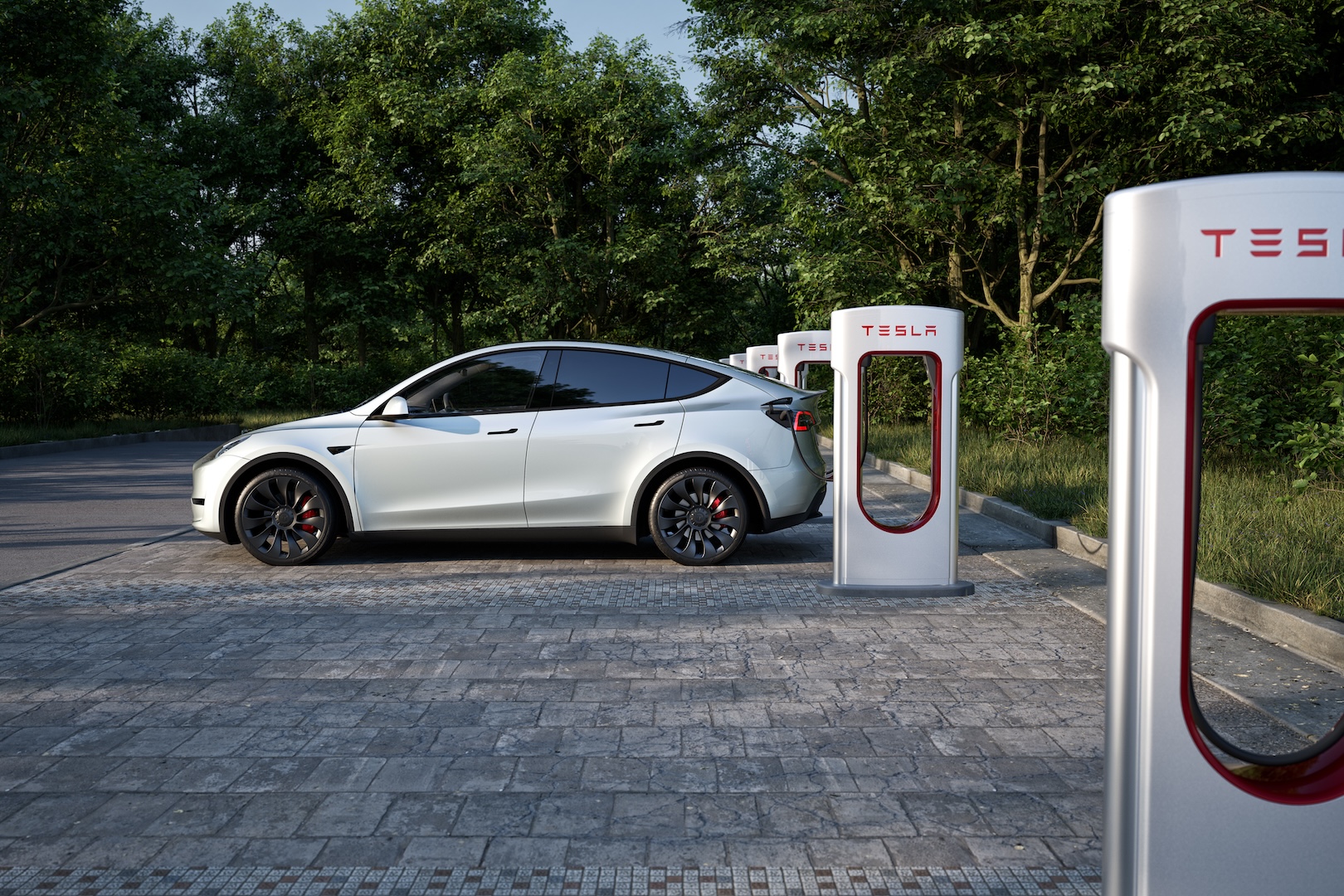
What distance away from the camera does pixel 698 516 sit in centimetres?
886

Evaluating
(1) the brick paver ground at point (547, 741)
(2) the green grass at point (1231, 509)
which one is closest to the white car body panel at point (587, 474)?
(1) the brick paver ground at point (547, 741)

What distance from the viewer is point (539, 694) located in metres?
5.33

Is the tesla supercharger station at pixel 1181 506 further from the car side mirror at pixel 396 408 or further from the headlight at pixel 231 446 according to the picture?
the headlight at pixel 231 446

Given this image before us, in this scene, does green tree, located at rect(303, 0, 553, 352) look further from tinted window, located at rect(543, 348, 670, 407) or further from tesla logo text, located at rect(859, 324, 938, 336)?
tesla logo text, located at rect(859, 324, 938, 336)

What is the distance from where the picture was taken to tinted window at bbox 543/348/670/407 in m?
8.95

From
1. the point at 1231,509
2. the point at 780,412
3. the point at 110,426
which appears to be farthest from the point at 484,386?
the point at 110,426

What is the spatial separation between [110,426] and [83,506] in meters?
12.7

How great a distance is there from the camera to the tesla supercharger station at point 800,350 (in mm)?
16703

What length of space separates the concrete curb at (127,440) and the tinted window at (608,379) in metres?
15.0

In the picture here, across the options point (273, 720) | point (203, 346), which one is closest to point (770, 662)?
point (273, 720)

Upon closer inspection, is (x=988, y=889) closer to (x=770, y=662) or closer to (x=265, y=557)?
(x=770, y=662)

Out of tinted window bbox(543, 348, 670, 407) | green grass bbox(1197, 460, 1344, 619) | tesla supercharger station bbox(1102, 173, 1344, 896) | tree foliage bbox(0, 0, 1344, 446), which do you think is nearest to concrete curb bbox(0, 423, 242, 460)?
tree foliage bbox(0, 0, 1344, 446)

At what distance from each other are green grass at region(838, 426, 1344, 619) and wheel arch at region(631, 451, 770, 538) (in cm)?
276

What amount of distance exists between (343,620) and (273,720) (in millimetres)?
1989
